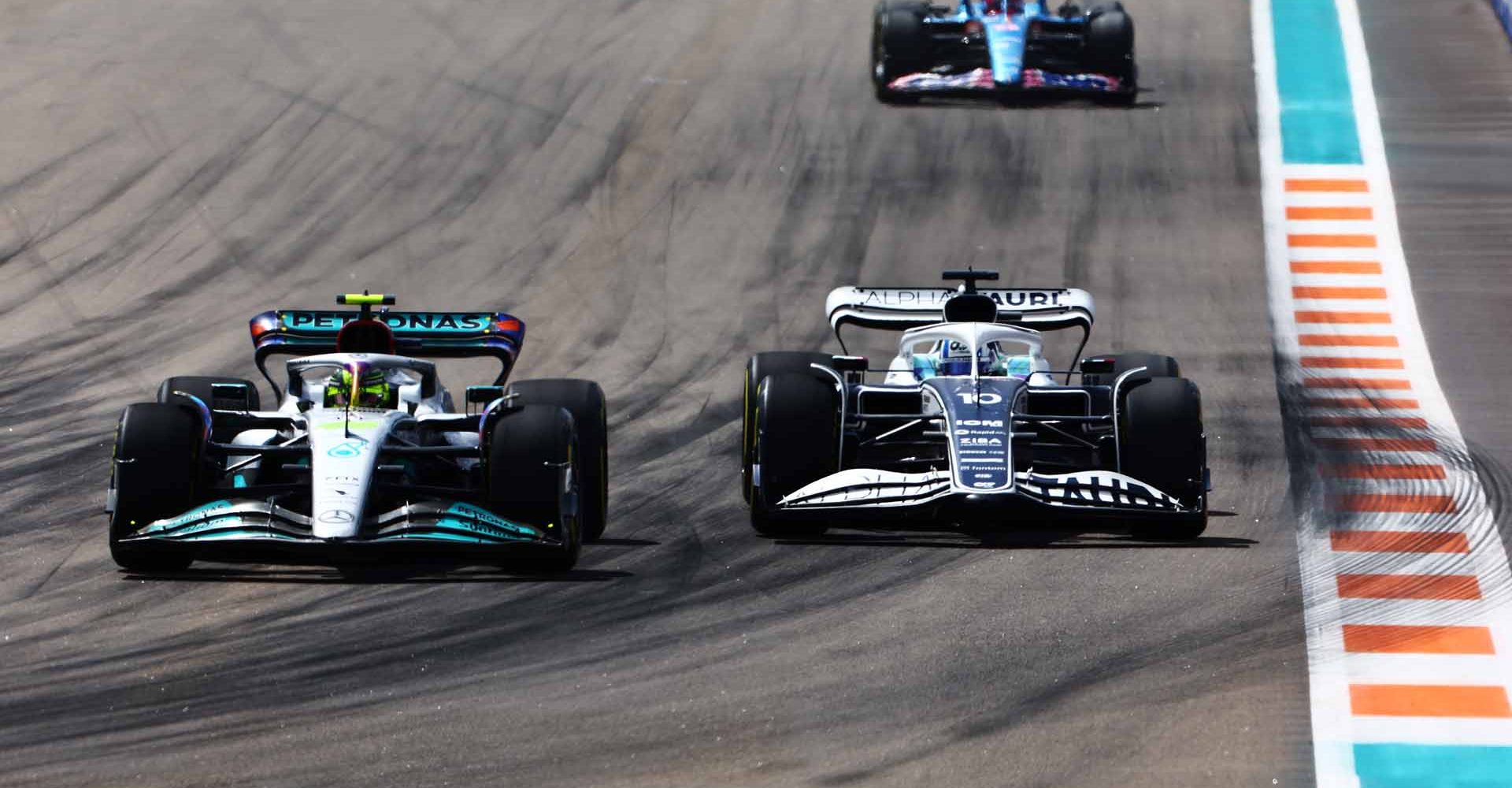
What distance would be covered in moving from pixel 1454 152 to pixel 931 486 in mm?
15552

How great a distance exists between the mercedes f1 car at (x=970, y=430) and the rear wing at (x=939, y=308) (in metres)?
0.01

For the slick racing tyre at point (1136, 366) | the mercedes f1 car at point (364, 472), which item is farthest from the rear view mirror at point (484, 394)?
the slick racing tyre at point (1136, 366)

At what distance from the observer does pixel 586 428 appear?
16328mm

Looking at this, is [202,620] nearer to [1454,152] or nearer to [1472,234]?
[1472,234]

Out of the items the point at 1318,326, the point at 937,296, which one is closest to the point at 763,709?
the point at 937,296

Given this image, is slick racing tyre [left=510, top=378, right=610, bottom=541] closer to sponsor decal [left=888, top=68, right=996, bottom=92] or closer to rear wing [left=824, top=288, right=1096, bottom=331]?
rear wing [left=824, top=288, right=1096, bottom=331]

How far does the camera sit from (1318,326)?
76.1 ft

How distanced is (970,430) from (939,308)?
7.52ft

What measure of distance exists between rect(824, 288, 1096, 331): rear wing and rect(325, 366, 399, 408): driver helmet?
3.61 m

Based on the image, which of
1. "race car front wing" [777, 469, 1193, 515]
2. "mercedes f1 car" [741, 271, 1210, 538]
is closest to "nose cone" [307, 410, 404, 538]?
"mercedes f1 car" [741, 271, 1210, 538]

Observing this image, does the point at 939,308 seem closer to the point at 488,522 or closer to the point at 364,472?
the point at 488,522

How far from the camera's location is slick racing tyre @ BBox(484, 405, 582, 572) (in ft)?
49.0

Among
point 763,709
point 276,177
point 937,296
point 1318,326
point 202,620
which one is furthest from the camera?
point 276,177

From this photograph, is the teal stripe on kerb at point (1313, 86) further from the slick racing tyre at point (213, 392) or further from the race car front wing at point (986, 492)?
the slick racing tyre at point (213, 392)
